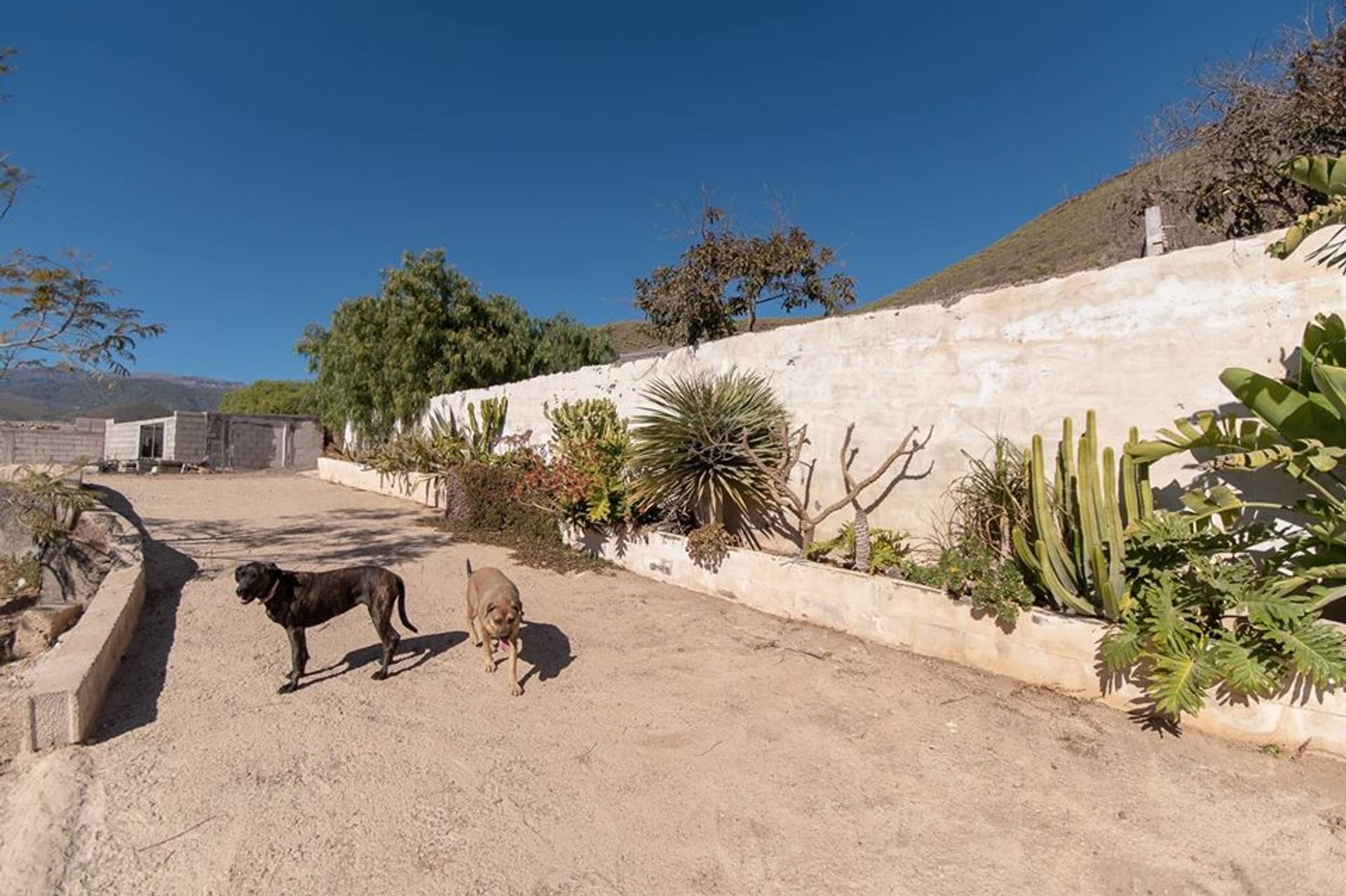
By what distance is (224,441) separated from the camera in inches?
856

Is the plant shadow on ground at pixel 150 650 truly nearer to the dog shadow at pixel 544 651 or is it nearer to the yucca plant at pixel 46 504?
the yucca plant at pixel 46 504

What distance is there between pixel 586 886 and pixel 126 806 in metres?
2.16

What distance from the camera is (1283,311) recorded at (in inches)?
158

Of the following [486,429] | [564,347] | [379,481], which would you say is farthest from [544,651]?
[564,347]

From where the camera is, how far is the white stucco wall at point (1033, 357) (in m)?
4.14

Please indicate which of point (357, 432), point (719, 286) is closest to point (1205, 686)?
point (719, 286)

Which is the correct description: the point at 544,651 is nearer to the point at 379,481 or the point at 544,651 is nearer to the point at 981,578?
the point at 981,578

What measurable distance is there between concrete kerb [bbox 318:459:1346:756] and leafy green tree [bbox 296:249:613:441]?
1249 centimetres

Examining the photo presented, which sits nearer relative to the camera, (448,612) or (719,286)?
(448,612)

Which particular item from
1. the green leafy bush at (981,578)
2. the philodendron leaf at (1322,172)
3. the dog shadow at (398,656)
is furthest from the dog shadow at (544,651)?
the philodendron leaf at (1322,172)

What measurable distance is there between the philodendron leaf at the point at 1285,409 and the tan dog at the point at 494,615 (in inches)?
176

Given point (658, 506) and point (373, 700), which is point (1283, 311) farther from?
point (373, 700)

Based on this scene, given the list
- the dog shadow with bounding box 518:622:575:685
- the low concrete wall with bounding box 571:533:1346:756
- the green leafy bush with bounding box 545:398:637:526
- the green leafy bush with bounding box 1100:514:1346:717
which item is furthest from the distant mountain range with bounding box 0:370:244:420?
the green leafy bush with bounding box 1100:514:1346:717

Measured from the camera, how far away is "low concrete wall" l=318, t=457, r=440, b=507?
13.0 meters
